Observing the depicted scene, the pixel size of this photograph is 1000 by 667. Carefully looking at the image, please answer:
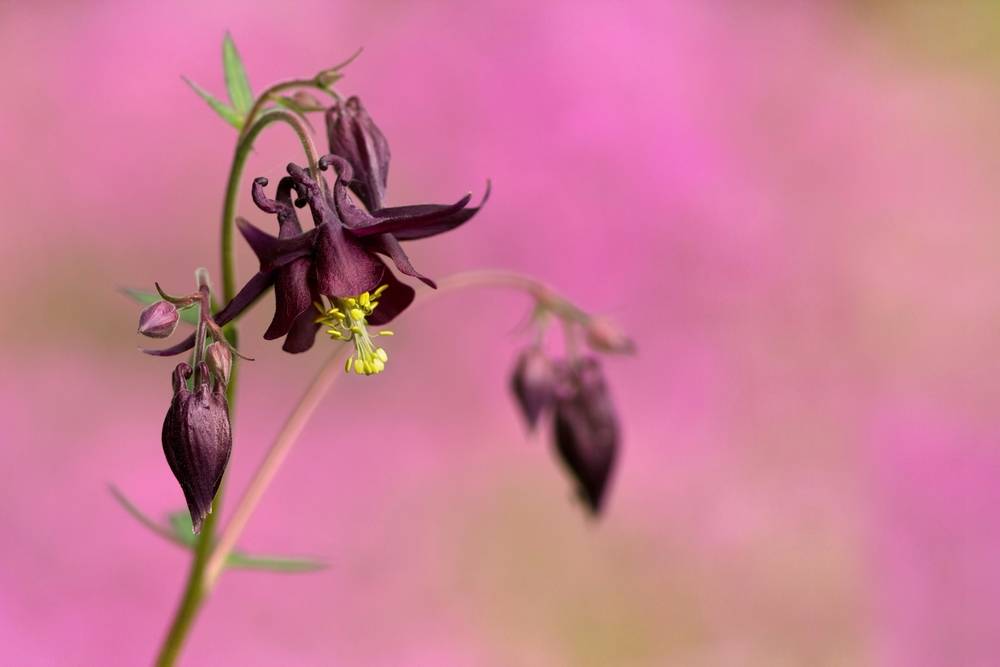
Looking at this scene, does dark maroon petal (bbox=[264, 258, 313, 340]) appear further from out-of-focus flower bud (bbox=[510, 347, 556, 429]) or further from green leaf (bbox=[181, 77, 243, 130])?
out-of-focus flower bud (bbox=[510, 347, 556, 429])

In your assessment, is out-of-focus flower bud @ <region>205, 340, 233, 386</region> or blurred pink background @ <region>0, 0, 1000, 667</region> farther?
blurred pink background @ <region>0, 0, 1000, 667</region>

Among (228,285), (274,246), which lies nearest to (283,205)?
(274,246)

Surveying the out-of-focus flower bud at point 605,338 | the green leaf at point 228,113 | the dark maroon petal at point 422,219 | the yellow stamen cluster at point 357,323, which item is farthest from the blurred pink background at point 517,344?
the dark maroon petal at point 422,219

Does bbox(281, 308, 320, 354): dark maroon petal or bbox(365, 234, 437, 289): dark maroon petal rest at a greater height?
bbox(365, 234, 437, 289): dark maroon petal

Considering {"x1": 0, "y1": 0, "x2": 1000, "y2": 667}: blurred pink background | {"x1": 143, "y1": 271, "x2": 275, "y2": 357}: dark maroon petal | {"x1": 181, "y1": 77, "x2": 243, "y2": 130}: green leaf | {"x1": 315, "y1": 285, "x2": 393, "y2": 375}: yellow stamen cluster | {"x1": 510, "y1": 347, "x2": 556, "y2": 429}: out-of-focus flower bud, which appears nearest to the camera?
{"x1": 143, "y1": 271, "x2": 275, "y2": 357}: dark maroon petal

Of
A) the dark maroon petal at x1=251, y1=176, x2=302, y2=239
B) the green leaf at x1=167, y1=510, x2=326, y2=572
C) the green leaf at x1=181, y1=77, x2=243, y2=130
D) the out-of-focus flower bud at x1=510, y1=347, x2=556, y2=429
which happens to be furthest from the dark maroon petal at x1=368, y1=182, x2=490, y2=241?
the out-of-focus flower bud at x1=510, y1=347, x2=556, y2=429
